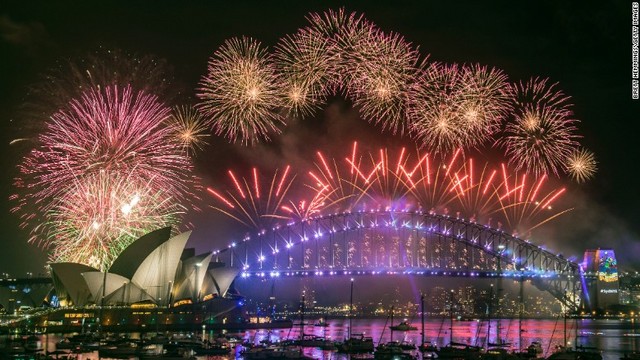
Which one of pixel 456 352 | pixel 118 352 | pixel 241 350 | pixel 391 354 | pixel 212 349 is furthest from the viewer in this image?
pixel 241 350

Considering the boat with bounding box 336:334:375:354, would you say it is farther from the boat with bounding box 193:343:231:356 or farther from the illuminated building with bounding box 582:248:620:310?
the illuminated building with bounding box 582:248:620:310

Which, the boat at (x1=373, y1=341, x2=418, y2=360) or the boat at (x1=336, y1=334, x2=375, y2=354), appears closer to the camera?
the boat at (x1=373, y1=341, x2=418, y2=360)

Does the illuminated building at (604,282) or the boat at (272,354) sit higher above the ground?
the illuminated building at (604,282)

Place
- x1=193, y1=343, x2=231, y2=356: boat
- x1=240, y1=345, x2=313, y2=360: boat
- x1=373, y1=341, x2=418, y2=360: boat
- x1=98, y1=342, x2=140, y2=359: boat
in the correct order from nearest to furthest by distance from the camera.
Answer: x1=240, y1=345, x2=313, y2=360: boat, x1=98, y1=342, x2=140, y2=359: boat, x1=373, y1=341, x2=418, y2=360: boat, x1=193, y1=343, x2=231, y2=356: boat

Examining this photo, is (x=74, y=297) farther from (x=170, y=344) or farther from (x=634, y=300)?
(x=634, y=300)

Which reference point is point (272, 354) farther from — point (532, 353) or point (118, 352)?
point (532, 353)

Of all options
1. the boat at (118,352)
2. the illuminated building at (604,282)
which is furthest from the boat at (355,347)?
the illuminated building at (604,282)

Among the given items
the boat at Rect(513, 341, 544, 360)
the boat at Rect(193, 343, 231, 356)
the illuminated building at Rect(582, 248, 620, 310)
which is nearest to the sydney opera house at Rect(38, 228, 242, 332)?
the boat at Rect(193, 343, 231, 356)

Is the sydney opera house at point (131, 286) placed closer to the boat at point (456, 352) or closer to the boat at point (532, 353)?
the boat at point (456, 352)

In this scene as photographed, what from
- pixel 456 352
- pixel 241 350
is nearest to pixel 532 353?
pixel 456 352

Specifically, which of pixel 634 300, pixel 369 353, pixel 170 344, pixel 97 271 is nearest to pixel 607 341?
pixel 369 353

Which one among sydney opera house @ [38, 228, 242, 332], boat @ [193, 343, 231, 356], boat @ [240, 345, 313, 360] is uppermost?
sydney opera house @ [38, 228, 242, 332]
